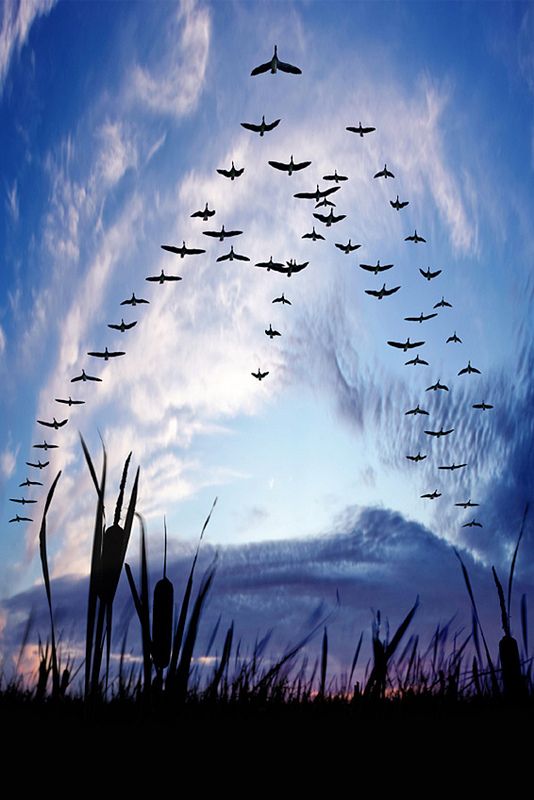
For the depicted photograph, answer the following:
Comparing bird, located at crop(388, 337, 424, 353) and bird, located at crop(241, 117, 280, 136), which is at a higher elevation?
bird, located at crop(241, 117, 280, 136)

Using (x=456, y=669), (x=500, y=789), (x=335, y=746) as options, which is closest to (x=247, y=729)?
(x=335, y=746)

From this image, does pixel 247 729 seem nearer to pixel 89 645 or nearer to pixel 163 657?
pixel 163 657

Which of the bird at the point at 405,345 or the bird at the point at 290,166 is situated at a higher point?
the bird at the point at 290,166

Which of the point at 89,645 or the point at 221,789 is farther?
the point at 89,645

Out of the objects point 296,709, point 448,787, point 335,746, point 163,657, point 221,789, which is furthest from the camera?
point 296,709

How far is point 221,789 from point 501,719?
1.78 metres

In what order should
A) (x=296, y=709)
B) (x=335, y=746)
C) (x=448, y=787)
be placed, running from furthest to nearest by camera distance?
(x=296, y=709) < (x=335, y=746) < (x=448, y=787)

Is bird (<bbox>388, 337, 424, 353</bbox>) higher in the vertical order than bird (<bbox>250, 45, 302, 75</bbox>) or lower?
lower

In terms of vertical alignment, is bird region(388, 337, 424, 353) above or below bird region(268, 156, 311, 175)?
below

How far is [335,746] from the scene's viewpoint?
266 centimetres

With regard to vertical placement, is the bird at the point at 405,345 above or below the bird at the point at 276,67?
below

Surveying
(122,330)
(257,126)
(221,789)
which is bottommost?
(221,789)

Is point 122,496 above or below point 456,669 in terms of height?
above

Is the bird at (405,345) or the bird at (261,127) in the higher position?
the bird at (261,127)
